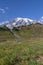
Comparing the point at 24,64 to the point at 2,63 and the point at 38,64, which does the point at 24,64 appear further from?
the point at 2,63

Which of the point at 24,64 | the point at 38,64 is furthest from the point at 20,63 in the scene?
the point at 38,64

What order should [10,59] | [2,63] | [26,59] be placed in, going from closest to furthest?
[2,63], [10,59], [26,59]

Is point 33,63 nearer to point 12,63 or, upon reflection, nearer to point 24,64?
→ point 24,64

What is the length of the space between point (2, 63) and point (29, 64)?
4276mm

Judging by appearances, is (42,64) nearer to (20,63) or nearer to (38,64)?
(38,64)

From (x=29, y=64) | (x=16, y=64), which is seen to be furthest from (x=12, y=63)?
(x=29, y=64)

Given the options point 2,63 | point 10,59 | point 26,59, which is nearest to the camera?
point 2,63

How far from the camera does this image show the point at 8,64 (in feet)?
81.7

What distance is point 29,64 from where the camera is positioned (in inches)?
1060

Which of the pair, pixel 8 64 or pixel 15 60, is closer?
pixel 8 64

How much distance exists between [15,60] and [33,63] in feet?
7.70

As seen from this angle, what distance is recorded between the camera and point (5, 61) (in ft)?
81.6

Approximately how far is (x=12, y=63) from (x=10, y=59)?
22.2 inches

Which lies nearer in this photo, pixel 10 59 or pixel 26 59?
pixel 10 59
